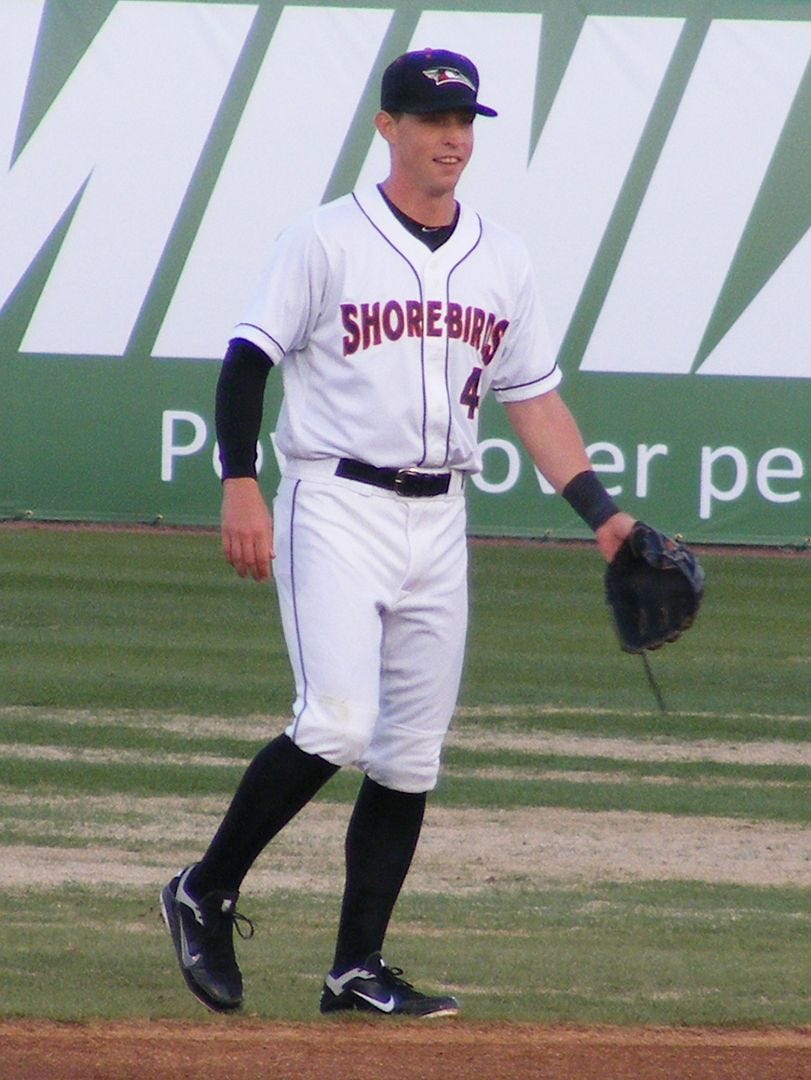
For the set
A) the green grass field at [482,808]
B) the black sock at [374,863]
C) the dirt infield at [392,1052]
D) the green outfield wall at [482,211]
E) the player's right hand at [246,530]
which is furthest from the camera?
the green outfield wall at [482,211]

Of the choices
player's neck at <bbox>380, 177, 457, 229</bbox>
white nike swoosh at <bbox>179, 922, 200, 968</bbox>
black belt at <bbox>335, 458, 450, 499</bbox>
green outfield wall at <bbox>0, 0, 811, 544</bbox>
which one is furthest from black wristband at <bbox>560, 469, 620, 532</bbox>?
green outfield wall at <bbox>0, 0, 811, 544</bbox>

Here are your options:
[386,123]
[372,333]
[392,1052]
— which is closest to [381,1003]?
[392,1052]

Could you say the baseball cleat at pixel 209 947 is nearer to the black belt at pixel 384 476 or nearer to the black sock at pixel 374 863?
the black sock at pixel 374 863

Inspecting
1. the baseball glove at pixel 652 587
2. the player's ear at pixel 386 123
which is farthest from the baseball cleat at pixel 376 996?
the player's ear at pixel 386 123

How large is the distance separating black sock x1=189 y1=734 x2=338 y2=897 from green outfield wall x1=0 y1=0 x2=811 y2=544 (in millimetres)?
8514

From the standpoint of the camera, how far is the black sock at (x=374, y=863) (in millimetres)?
3697

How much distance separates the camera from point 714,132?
12.2 metres

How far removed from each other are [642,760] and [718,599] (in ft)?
13.4

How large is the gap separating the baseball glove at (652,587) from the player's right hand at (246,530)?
726mm

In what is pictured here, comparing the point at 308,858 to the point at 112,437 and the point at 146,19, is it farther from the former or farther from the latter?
the point at 146,19

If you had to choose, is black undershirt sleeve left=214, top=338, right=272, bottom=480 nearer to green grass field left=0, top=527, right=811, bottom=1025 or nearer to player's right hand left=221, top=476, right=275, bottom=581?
player's right hand left=221, top=476, right=275, bottom=581

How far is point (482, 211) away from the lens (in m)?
12.2

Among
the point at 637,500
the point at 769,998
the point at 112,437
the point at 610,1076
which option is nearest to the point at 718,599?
the point at 637,500

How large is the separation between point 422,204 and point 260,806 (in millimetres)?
1149
